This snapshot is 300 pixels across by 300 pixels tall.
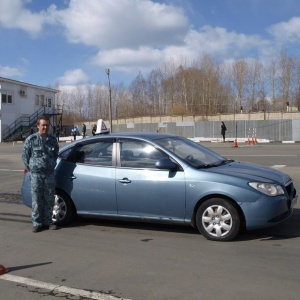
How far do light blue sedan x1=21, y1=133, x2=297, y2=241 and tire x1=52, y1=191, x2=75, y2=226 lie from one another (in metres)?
0.02

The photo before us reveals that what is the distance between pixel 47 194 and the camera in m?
6.46

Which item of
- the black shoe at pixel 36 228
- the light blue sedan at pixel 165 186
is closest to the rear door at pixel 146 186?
the light blue sedan at pixel 165 186

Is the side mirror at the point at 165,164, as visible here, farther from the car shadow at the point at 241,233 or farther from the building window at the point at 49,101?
the building window at the point at 49,101

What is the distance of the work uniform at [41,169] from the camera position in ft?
21.0

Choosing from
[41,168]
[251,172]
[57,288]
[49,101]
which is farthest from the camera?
[49,101]

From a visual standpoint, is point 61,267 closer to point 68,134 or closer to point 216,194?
point 216,194

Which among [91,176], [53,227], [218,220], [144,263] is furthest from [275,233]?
[53,227]

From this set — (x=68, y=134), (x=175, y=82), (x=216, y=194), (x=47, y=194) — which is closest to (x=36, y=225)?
(x=47, y=194)

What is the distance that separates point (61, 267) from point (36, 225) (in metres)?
1.84

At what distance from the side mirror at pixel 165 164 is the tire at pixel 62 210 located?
181 centimetres

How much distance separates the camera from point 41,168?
6.35m

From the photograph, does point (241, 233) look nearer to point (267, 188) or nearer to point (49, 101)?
point (267, 188)

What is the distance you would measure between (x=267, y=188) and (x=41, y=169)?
338cm

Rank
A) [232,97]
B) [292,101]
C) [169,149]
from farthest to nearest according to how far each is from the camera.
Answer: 1. [232,97]
2. [292,101]
3. [169,149]
